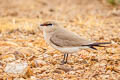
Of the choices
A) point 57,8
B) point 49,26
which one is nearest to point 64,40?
point 49,26

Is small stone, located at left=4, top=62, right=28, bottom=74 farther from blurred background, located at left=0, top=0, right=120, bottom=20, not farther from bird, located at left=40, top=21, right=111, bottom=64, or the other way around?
blurred background, located at left=0, top=0, right=120, bottom=20

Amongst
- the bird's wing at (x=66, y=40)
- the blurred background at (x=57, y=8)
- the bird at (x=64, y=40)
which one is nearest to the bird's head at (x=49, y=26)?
the bird at (x=64, y=40)

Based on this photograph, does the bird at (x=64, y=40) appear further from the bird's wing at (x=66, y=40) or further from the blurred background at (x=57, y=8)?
the blurred background at (x=57, y=8)

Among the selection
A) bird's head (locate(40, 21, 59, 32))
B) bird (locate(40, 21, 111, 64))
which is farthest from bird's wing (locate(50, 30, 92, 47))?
bird's head (locate(40, 21, 59, 32))

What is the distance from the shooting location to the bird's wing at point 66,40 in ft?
14.0

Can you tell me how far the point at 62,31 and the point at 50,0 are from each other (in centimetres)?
953

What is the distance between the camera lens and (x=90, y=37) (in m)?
6.48

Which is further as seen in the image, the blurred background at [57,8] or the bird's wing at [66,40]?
the blurred background at [57,8]

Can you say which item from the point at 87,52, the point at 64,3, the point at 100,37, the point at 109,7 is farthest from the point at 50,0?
the point at 87,52

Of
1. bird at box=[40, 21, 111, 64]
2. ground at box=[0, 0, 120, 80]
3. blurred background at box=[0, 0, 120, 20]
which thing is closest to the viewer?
ground at box=[0, 0, 120, 80]

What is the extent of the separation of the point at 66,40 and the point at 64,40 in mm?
38

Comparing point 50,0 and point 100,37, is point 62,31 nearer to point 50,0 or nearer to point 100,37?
point 100,37

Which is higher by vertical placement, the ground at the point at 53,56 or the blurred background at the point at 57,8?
the blurred background at the point at 57,8

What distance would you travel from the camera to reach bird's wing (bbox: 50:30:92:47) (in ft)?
14.0
